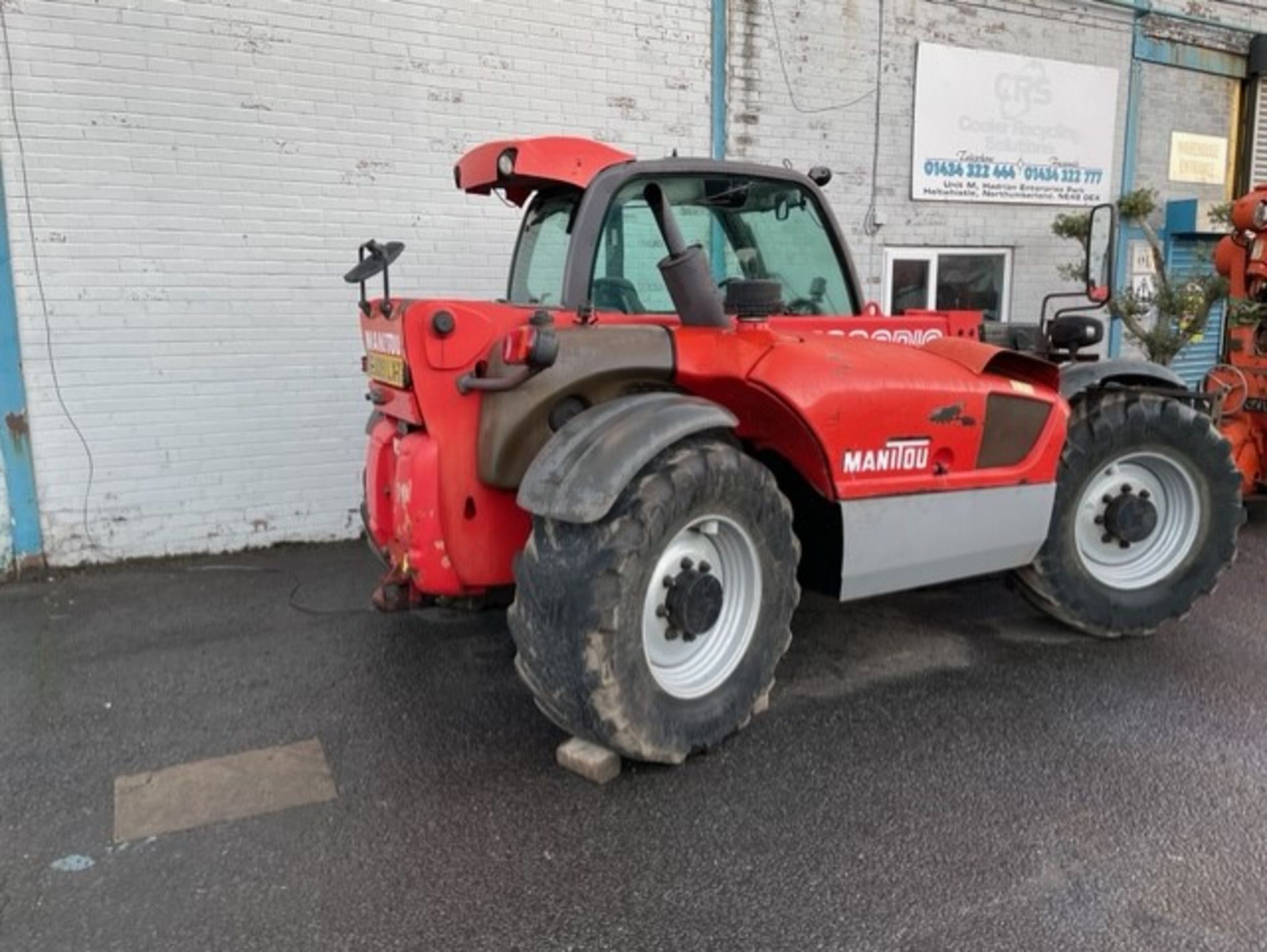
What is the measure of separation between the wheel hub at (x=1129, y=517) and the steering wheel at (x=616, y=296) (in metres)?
2.52

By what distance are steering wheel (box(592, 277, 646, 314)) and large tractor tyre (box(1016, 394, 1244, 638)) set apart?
2166 millimetres

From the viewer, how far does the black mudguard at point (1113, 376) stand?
4500 millimetres

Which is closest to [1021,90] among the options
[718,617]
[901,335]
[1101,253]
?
[1101,253]

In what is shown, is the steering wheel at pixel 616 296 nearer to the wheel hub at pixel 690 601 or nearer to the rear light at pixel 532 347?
the rear light at pixel 532 347

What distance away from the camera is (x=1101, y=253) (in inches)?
164

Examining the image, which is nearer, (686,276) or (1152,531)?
(686,276)

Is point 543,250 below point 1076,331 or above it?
above

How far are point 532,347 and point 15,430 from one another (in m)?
4.65

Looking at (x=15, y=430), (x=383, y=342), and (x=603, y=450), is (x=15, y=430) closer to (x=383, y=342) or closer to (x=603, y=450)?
(x=383, y=342)

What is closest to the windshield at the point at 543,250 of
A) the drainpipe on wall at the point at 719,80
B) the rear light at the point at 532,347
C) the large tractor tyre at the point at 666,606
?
the rear light at the point at 532,347

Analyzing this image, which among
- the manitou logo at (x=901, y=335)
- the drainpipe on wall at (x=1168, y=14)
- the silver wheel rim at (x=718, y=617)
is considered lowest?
the silver wheel rim at (x=718, y=617)

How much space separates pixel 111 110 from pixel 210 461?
2.31 m

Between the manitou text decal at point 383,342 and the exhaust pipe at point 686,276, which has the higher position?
the exhaust pipe at point 686,276

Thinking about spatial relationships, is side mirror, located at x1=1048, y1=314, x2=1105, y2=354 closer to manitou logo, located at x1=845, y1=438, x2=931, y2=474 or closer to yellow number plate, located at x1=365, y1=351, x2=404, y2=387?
manitou logo, located at x1=845, y1=438, x2=931, y2=474
